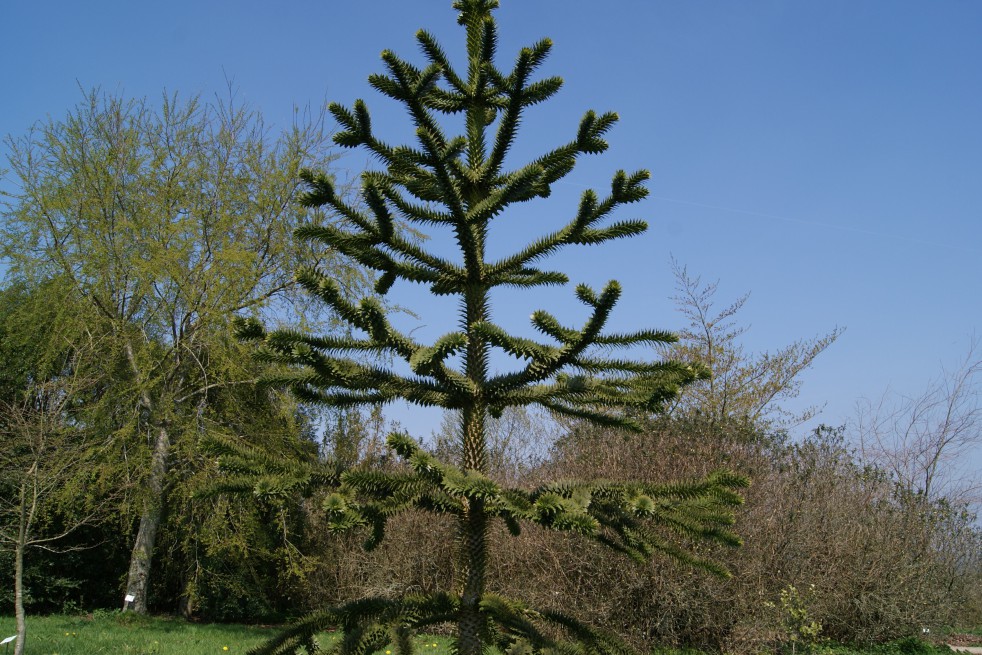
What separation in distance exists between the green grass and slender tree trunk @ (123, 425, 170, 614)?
614 mm

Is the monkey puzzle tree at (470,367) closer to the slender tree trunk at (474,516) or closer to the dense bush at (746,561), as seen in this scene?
the slender tree trunk at (474,516)

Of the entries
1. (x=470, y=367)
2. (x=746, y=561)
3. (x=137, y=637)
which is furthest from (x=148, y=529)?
(x=470, y=367)

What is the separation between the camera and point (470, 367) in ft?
11.7

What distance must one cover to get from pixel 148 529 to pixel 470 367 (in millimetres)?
15978

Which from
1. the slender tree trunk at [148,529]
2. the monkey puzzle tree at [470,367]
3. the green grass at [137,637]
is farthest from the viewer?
the slender tree trunk at [148,529]

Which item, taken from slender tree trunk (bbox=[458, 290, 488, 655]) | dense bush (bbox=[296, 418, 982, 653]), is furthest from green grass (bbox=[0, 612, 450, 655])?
slender tree trunk (bbox=[458, 290, 488, 655])

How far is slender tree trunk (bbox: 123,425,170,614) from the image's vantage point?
53.4 ft

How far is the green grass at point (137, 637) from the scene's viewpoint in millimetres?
11180

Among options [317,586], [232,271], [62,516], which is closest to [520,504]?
[232,271]

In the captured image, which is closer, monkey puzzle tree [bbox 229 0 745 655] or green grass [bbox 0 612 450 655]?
monkey puzzle tree [bbox 229 0 745 655]

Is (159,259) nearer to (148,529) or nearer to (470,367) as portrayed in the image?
(148,529)

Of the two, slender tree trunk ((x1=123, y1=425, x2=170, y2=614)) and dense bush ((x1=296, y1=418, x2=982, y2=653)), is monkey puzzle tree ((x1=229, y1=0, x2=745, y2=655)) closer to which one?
dense bush ((x1=296, y1=418, x2=982, y2=653))

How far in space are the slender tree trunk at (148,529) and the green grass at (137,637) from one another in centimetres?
61

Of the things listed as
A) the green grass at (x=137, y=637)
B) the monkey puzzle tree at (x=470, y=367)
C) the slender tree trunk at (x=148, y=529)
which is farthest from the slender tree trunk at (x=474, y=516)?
the slender tree trunk at (x=148, y=529)
